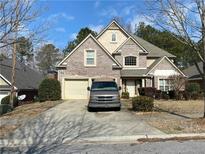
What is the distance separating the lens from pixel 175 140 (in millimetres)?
13180

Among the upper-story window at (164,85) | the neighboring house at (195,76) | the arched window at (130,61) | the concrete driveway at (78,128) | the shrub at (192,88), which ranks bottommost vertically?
the concrete driveway at (78,128)

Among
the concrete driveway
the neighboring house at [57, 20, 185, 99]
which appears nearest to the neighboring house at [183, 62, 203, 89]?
the neighboring house at [57, 20, 185, 99]

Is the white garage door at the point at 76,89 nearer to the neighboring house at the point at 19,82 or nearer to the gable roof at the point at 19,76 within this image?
the neighboring house at the point at 19,82

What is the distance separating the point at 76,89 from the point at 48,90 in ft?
12.3

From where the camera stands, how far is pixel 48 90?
35.3m

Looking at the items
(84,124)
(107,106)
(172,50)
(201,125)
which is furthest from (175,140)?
(172,50)

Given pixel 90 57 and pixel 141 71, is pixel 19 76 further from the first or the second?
pixel 141 71

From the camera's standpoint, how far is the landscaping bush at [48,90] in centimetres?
3497

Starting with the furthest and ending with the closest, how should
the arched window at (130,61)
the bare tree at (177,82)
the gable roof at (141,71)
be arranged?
the arched window at (130,61) → the gable roof at (141,71) → the bare tree at (177,82)

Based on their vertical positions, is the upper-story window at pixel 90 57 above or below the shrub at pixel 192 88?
above

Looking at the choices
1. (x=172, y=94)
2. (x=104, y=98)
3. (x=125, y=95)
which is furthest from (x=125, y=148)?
(x=125, y=95)

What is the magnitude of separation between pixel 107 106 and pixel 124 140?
10191mm

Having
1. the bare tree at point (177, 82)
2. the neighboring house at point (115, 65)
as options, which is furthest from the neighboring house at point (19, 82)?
the bare tree at point (177, 82)

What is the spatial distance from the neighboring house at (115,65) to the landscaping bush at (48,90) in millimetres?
2287
